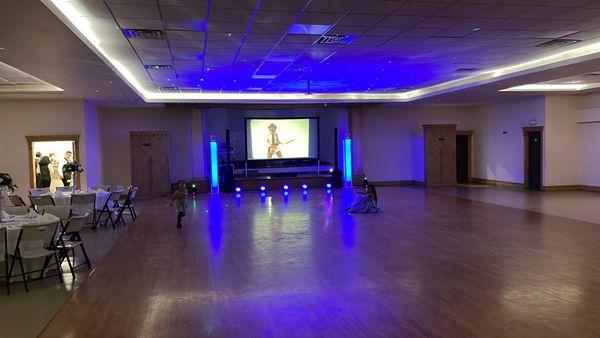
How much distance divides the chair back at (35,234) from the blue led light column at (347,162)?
1361cm

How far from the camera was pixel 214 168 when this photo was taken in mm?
18219

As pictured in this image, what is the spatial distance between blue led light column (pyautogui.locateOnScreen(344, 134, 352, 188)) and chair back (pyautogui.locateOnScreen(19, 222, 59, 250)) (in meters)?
13.6

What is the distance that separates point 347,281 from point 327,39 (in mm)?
4920

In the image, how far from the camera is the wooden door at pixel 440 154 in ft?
63.6

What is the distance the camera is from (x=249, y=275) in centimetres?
640

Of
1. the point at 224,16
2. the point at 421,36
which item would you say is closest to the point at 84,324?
the point at 224,16

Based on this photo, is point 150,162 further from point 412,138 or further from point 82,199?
point 412,138

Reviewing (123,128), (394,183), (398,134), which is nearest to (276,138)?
(398,134)

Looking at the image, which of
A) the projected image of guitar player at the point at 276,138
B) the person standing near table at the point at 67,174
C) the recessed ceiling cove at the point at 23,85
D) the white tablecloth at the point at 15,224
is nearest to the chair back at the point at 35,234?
the white tablecloth at the point at 15,224

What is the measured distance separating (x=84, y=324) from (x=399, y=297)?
3.44 metres

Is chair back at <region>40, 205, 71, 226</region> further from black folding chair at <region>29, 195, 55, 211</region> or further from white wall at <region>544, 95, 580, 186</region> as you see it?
white wall at <region>544, 95, 580, 186</region>

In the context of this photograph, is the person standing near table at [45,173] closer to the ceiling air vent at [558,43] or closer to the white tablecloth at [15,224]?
the white tablecloth at [15,224]

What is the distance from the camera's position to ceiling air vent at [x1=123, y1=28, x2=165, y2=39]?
8.00 meters

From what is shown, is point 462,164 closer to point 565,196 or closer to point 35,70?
point 565,196
